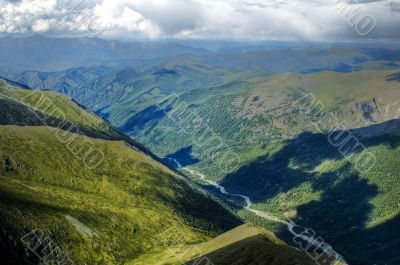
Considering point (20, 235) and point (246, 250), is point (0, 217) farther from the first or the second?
point (246, 250)

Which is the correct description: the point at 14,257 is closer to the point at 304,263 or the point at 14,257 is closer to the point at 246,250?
the point at 246,250

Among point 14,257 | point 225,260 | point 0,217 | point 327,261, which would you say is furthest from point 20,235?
point 327,261

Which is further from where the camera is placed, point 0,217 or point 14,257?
point 0,217

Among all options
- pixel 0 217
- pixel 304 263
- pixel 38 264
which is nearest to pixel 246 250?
pixel 304 263

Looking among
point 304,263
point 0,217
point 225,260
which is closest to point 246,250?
point 225,260

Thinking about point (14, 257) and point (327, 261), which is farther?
point (327, 261)

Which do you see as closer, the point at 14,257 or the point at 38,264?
the point at 14,257

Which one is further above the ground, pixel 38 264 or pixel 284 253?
pixel 284 253

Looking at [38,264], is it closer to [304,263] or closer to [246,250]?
[246,250]
